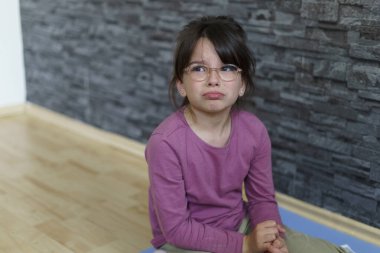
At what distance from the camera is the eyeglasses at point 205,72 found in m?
1.02

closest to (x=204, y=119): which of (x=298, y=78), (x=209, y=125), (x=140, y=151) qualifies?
(x=209, y=125)

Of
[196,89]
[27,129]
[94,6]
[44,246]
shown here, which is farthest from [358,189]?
[27,129]

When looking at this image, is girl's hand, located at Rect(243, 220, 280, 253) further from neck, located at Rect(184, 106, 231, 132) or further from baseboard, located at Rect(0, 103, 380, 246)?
baseboard, located at Rect(0, 103, 380, 246)

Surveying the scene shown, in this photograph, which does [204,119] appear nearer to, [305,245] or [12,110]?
[305,245]

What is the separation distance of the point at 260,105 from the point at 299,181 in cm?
27

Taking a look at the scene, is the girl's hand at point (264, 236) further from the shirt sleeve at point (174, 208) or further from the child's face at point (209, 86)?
the child's face at point (209, 86)

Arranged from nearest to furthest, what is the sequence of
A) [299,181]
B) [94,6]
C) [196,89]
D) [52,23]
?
[196,89] < [299,181] < [94,6] < [52,23]

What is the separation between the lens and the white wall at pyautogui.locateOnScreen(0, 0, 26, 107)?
249cm

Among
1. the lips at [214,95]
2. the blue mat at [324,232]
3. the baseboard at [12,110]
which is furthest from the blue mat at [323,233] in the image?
the baseboard at [12,110]

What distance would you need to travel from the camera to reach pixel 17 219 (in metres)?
1.54

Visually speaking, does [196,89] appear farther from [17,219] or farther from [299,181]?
[17,219]

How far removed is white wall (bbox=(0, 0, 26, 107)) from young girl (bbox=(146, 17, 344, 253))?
5.46 ft

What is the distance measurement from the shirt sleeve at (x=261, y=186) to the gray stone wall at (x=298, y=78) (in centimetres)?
37

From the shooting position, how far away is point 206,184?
3.52 ft
